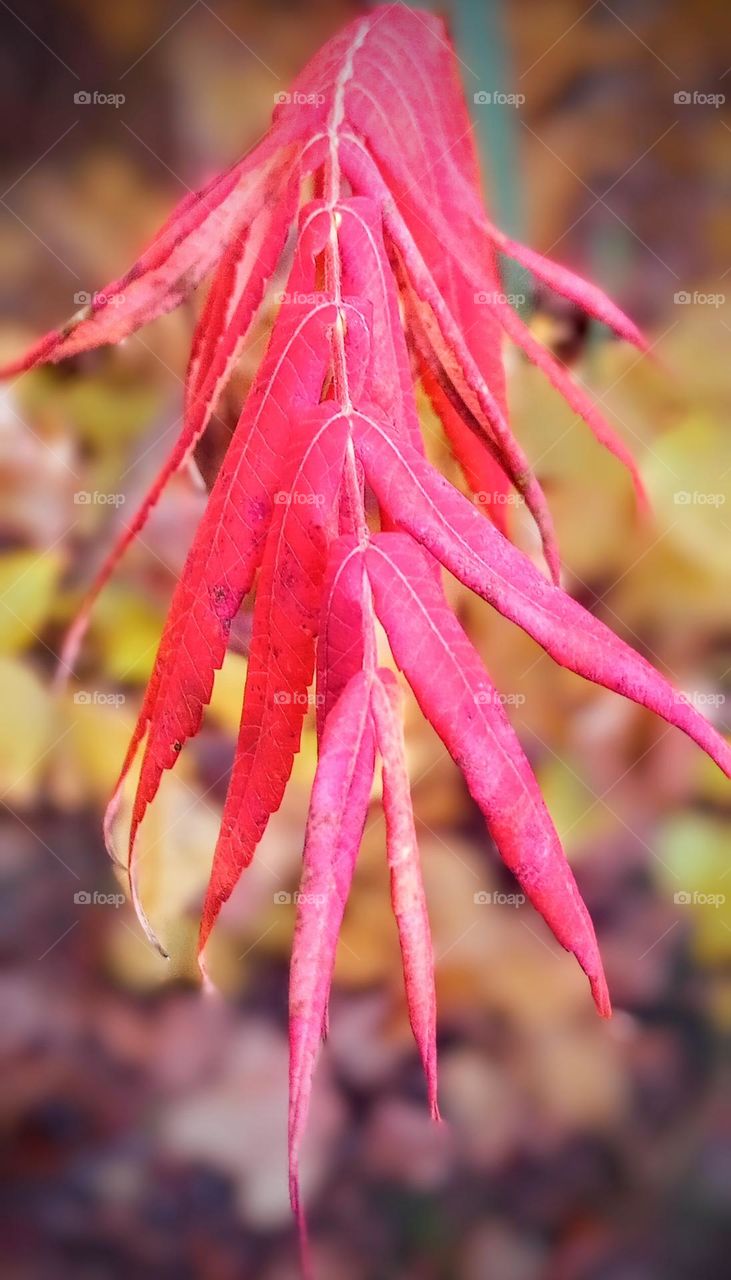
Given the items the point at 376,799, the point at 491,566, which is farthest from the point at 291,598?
the point at 376,799

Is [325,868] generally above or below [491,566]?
below

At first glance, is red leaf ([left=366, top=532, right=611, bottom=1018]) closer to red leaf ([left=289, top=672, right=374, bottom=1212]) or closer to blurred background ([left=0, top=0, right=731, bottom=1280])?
red leaf ([left=289, top=672, right=374, bottom=1212])

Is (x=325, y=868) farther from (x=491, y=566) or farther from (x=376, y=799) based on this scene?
(x=376, y=799)

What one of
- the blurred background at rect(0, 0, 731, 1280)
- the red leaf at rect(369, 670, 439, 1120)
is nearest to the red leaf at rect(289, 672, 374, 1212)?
the red leaf at rect(369, 670, 439, 1120)

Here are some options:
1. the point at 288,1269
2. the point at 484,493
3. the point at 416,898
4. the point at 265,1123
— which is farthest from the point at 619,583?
the point at 288,1269

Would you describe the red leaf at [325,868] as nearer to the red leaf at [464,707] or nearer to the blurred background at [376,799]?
the red leaf at [464,707]

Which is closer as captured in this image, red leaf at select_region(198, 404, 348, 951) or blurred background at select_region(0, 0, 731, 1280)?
red leaf at select_region(198, 404, 348, 951)

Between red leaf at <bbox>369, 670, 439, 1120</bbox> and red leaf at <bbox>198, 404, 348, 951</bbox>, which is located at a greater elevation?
red leaf at <bbox>198, 404, 348, 951</bbox>

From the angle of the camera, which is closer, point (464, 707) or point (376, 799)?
point (464, 707)

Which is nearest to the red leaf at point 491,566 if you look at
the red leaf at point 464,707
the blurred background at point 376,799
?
the red leaf at point 464,707
